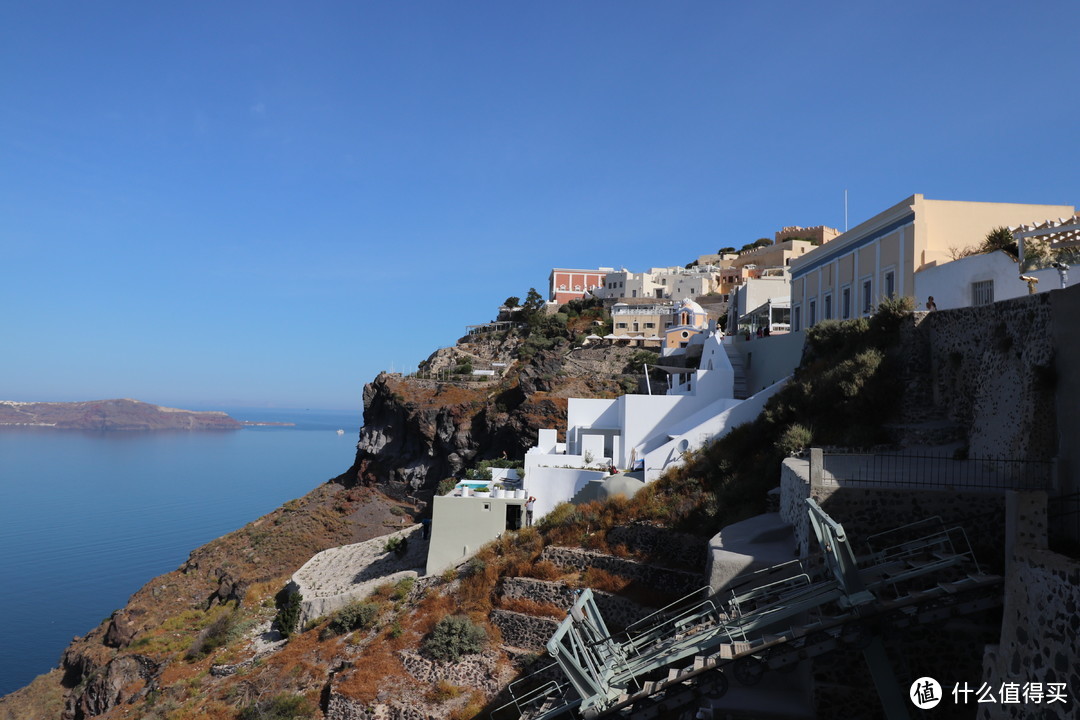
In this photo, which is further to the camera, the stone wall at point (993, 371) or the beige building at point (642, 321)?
the beige building at point (642, 321)

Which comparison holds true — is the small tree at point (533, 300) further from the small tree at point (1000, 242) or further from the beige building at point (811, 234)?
the small tree at point (1000, 242)

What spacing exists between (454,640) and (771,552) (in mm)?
7741

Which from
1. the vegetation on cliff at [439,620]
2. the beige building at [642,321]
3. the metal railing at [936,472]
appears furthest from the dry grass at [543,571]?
the beige building at [642,321]

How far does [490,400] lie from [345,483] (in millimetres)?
14189

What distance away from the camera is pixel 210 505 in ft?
378

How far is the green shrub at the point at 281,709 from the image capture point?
1515 centimetres

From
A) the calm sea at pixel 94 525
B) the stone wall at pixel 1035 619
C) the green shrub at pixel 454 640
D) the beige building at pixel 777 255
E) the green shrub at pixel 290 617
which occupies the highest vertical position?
the beige building at pixel 777 255

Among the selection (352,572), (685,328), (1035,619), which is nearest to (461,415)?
(685,328)

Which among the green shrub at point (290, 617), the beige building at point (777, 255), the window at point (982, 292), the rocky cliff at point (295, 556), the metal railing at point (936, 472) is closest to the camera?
the metal railing at point (936, 472)

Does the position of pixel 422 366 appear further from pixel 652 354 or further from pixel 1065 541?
pixel 1065 541

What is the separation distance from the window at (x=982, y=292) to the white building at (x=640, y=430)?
18.5 feet

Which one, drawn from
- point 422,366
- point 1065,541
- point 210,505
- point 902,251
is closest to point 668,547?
point 1065,541

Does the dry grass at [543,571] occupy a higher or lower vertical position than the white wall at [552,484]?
lower

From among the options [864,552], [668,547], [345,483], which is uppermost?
[864,552]
